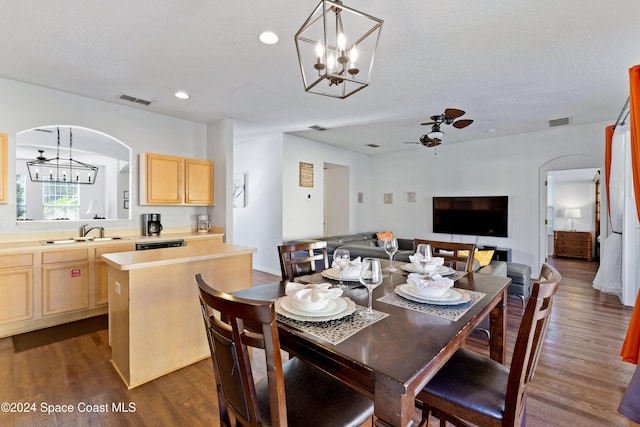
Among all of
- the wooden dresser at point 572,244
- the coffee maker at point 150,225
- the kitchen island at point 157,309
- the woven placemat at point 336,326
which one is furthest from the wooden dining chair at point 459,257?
the wooden dresser at point 572,244

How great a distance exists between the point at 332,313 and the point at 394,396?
0.42m

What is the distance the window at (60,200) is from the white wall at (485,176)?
19.6 feet

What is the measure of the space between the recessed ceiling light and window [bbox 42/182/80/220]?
3.25 m

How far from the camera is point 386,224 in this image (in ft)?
24.3

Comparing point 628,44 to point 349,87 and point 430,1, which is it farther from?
point 349,87

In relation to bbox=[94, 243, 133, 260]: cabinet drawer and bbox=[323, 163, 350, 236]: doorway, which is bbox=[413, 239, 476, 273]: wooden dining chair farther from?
bbox=[323, 163, 350, 236]: doorway

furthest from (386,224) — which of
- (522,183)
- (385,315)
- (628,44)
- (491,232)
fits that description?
(385,315)

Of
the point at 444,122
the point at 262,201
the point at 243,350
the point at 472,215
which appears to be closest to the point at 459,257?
the point at 243,350

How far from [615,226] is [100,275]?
22.9 ft

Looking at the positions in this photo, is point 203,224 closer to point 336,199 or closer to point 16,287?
point 16,287

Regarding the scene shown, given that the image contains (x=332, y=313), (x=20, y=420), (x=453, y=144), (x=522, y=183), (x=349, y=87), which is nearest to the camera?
(x=332, y=313)

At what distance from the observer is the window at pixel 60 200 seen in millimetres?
3531

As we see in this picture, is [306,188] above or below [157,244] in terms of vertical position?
above

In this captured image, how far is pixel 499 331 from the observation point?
1854 millimetres
